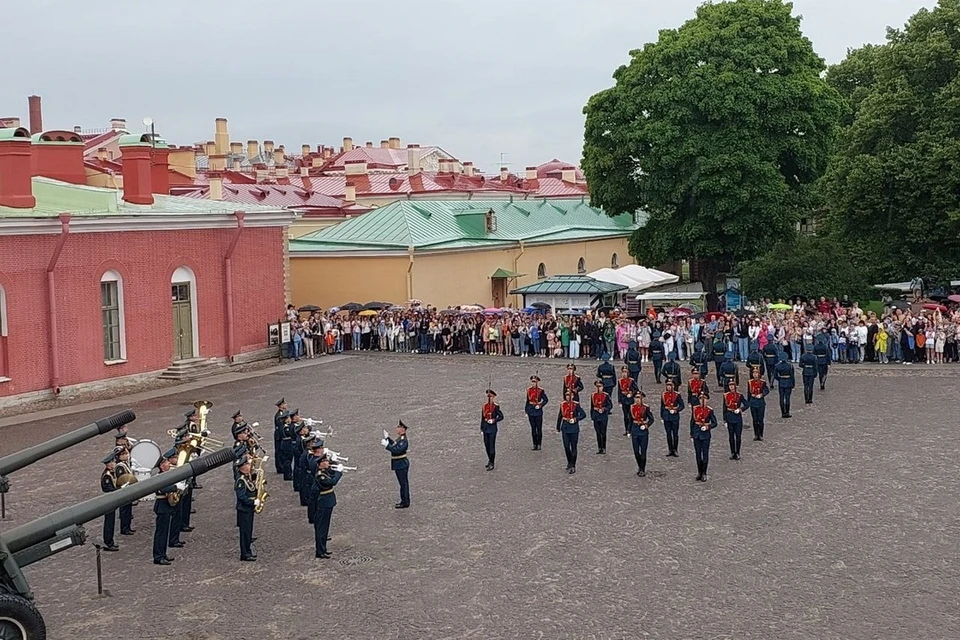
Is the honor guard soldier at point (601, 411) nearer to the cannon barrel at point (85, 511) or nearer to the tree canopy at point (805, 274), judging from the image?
the cannon barrel at point (85, 511)

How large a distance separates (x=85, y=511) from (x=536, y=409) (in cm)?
994

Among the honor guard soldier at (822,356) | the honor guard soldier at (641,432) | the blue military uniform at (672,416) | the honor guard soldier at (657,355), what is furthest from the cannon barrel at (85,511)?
the honor guard soldier at (657,355)

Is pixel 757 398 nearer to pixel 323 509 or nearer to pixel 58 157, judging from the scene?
pixel 323 509

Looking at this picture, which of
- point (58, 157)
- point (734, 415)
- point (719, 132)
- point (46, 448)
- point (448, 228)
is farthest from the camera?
point (448, 228)

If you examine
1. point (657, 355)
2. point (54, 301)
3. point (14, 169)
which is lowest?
point (657, 355)

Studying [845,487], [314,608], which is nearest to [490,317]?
[845,487]

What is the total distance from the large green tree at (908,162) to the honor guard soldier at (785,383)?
47.4 ft

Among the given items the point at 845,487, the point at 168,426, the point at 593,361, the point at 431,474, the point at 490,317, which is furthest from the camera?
the point at 490,317

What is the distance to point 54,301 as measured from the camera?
87.6ft

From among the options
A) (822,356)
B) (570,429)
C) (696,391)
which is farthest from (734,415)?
(822,356)

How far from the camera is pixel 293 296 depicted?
1633 inches

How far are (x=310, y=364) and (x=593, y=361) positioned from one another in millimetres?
8004

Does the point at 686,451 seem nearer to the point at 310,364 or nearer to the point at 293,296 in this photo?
the point at 310,364

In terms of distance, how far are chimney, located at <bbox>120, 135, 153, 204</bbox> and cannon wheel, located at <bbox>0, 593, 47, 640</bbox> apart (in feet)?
73.1
